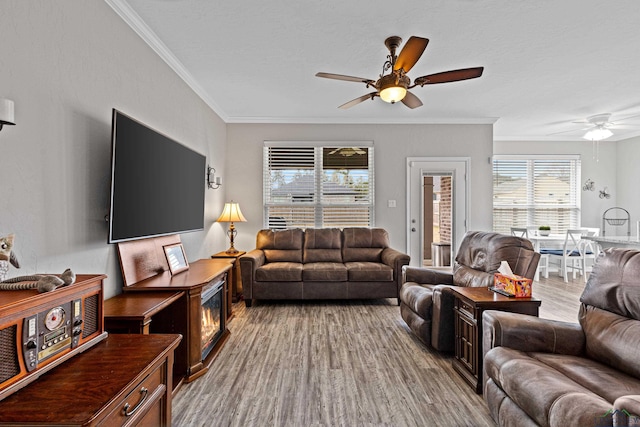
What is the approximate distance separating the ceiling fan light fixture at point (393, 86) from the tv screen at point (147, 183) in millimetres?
1847

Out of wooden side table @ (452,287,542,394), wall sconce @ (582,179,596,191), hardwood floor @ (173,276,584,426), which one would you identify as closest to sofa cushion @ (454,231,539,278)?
wooden side table @ (452,287,542,394)

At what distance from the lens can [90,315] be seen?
1424 millimetres

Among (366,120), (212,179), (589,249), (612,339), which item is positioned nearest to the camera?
(612,339)

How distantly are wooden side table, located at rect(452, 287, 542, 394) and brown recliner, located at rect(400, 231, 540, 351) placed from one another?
0.63 feet

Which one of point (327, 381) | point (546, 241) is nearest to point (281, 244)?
point (327, 381)

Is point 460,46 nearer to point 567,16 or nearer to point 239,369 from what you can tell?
point 567,16

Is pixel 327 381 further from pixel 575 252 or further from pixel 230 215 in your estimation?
pixel 575 252

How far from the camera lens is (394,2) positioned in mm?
2328

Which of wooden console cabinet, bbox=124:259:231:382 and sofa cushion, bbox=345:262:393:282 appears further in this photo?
sofa cushion, bbox=345:262:393:282

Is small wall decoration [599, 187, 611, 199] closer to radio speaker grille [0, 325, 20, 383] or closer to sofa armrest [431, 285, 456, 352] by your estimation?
sofa armrest [431, 285, 456, 352]

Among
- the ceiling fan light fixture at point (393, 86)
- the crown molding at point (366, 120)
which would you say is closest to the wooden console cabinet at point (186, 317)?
the ceiling fan light fixture at point (393, 86)

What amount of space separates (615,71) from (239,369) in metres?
4.83

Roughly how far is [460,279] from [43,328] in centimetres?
305

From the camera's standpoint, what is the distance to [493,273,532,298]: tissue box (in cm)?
220
